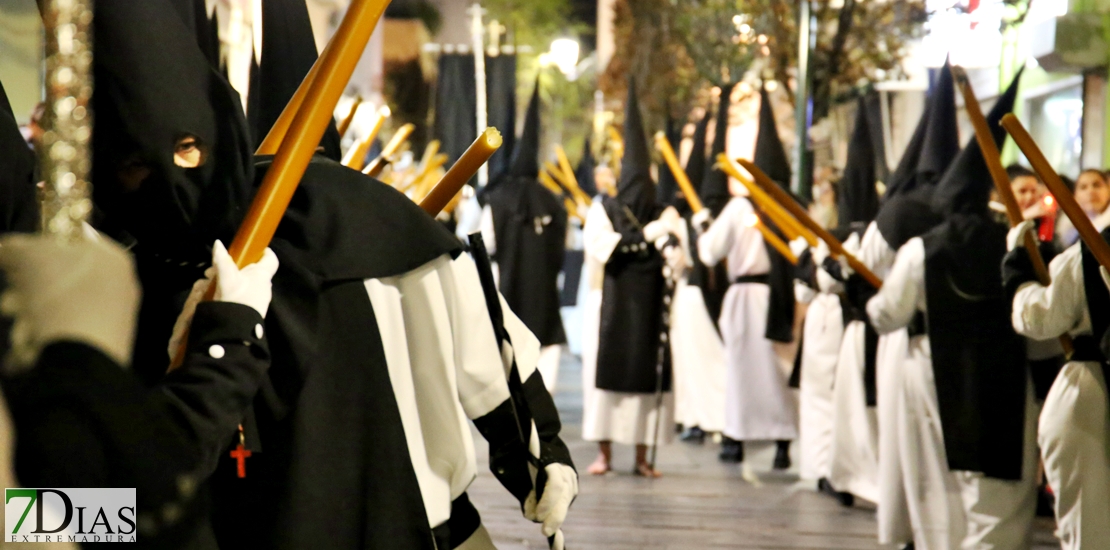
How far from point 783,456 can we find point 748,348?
2.73ft

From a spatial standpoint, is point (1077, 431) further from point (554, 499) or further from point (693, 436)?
point (693, 436)

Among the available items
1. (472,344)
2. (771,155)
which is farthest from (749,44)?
(472,344)

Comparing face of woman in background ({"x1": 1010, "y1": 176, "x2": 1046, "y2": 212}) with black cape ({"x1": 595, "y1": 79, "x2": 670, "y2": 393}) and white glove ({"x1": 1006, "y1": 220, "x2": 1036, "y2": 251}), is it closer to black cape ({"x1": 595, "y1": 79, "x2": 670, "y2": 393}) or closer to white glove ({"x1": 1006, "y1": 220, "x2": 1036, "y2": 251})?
white glove ({"x1": 1006, "y1": 220, "x2": 1036, "y2": 251})

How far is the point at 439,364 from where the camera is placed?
104 inches

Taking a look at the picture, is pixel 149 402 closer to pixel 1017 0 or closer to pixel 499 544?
pixel 499 544

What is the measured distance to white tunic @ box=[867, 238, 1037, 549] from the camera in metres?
5.27

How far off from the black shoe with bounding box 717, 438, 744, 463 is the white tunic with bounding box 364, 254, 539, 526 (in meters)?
6.66

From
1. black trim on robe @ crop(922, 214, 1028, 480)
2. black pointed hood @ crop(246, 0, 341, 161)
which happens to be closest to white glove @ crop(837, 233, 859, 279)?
black trim on robe @ crop(922, 214, 1028, 480)

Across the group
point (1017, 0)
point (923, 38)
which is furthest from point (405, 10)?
point (1017, 0)

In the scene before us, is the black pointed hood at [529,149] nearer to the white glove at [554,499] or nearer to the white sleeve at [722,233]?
the white sleeve at [722,233]

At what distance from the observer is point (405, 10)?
3531cm

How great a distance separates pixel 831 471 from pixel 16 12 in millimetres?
5176

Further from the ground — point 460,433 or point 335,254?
point 335,254

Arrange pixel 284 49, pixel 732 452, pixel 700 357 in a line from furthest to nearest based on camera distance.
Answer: pixel 700 357 < pixel 732 452 < pixel 284 49
